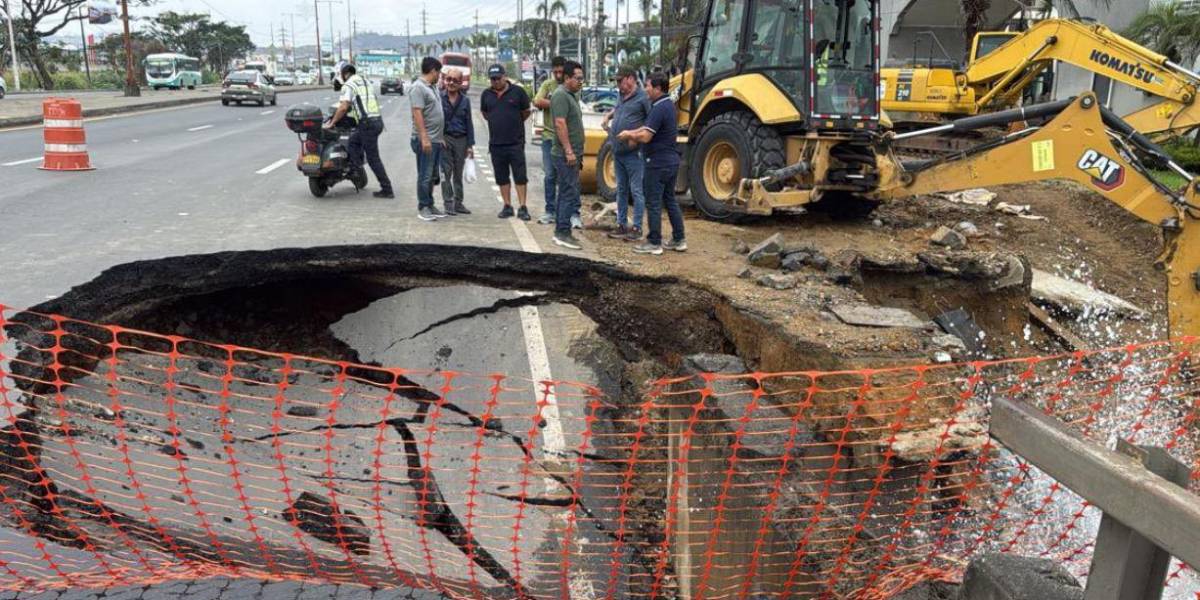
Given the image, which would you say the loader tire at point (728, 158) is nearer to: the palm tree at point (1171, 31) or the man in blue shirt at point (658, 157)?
the man in blue shirt at point (658, 157)

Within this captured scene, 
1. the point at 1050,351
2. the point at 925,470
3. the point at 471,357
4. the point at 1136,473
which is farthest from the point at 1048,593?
the point at 1050,351

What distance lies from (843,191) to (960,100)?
705 centimetres

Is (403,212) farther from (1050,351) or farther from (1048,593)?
(1048,593)

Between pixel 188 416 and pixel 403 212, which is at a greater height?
pixel 403 212

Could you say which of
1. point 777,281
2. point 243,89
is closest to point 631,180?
point 777,281

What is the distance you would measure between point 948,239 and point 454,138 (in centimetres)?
542

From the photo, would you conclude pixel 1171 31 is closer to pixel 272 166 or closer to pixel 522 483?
pixel 272 166

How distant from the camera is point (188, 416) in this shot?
461cm

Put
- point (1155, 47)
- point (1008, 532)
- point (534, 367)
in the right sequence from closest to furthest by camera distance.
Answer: point (1008, 532) → point (534, 367) → point (1155, 47)

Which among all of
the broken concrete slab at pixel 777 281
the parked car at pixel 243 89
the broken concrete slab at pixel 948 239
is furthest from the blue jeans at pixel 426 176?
the parked car at pixel 243 89

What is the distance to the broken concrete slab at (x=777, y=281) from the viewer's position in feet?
20.6

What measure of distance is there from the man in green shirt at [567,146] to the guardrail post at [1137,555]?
5720 millimetres

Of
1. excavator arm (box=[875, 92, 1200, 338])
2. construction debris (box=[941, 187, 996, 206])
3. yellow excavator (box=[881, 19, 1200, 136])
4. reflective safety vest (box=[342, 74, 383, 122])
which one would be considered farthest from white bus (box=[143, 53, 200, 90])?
excavator arm (box=[875, 92, 1200, 338])

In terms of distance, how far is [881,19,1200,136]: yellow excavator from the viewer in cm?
894
